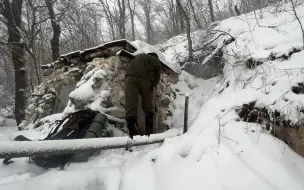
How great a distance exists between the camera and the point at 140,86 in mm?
4105

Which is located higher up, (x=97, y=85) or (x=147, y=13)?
(x=147, y=13)

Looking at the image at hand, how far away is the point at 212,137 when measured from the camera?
121 inches

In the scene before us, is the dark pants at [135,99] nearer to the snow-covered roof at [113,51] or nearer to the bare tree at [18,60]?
the snow-covered roof at [113,51]

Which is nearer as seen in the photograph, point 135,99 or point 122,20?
point 135,99

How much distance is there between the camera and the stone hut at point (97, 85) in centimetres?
468

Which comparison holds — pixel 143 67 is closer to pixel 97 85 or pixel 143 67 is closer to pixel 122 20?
pixel 97 85

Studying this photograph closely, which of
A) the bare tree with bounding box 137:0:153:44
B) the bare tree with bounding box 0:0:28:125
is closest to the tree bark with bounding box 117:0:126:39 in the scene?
the bare tree with bounding box 0:0:28:125

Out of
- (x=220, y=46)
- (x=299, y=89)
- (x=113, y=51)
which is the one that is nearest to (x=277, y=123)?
(x=299, y=89)

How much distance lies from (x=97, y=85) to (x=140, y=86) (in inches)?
46.4

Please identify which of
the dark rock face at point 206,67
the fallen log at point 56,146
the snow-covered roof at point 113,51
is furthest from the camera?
the dark rock face at point 206,67

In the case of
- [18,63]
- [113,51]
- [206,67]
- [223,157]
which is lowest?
[223,157]

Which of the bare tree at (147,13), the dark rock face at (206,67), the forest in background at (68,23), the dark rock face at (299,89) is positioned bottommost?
the dark rock face at (299,89)

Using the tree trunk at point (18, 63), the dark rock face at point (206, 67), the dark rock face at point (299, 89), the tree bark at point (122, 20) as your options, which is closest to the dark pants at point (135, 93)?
the dark rock face at point (299, 89)

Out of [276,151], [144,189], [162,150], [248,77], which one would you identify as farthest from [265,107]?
[144,189]
